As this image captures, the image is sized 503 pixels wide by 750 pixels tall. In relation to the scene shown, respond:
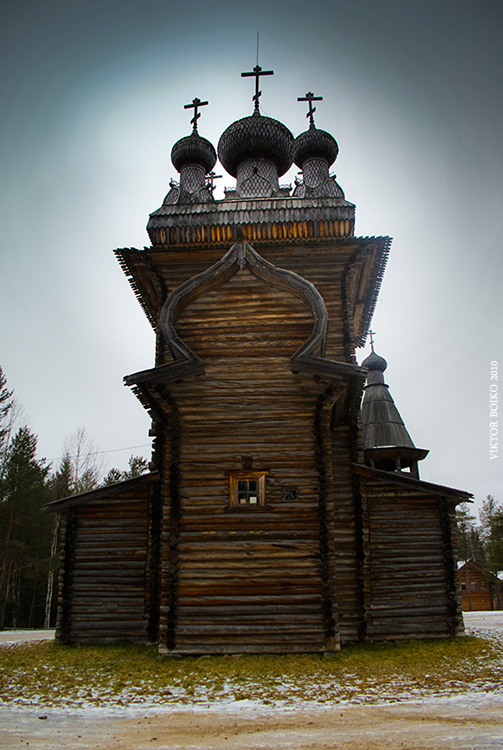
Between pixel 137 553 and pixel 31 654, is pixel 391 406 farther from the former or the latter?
pixel 31 654

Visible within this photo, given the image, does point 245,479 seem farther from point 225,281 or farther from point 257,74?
point 257,74

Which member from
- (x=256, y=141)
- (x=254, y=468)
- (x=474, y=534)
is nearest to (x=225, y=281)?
(x=254, y=468)

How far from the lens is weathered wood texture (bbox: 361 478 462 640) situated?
32.6ft

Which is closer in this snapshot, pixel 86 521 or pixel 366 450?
pixel 86 521

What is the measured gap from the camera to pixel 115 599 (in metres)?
10.3

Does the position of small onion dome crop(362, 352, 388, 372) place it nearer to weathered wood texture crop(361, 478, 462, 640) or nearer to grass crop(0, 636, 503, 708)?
weathered wood texture crop(361, 478, 462, 640)

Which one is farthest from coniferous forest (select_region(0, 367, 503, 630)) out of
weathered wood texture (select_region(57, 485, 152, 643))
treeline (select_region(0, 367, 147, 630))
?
weathered wood texture (select_region(57, 485, 152, 643))

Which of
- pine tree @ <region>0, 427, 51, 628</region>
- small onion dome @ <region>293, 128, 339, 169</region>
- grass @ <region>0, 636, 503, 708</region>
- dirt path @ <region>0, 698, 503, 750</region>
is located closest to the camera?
dirt path @ <region>0, 698, 503, 750</region>

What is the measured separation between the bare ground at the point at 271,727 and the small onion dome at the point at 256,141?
1621cm

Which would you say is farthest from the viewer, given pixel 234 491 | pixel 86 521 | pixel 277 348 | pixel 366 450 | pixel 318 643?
pixel 366 450

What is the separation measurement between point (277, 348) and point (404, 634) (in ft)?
21.1

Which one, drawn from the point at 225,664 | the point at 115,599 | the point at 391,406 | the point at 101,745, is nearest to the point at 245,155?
the point at 391,406

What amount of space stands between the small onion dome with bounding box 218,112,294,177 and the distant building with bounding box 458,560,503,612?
28.5 metres

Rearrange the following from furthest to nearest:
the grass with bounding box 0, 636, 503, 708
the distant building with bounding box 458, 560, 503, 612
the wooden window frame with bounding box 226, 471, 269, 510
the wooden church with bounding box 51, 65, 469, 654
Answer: the distant building with bounding box 458, 560, 503, 612, the wooden window frame with bounding box 226, 471, 269, 510, the wooden church with bounding box 51, 65, 469, 654, the grass with bounding box 0, 636, 503, 708
